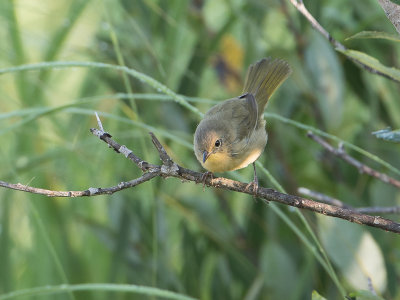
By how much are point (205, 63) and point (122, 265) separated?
3.27ft

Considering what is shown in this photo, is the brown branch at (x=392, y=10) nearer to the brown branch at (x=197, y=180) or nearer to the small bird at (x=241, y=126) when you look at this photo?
the brown branch at (x=197, y=180)

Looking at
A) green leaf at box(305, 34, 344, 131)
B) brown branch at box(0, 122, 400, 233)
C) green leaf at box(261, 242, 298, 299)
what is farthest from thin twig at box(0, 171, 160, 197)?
green leaf at box(305, 34, 344, 131)

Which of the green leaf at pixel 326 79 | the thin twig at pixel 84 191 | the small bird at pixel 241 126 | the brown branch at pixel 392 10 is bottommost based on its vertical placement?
the thin twig at pixel 84 191

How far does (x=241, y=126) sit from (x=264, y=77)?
220 mm

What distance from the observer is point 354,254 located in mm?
1826

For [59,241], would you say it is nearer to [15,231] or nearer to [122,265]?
[122,265]

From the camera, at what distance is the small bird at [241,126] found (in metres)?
2.00

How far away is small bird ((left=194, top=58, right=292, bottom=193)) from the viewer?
2.00 metres

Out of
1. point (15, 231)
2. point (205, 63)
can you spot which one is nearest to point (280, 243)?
point (205, 63)

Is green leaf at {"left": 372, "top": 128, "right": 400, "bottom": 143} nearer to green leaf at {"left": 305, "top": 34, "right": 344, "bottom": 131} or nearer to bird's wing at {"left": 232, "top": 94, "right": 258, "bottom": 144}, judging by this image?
bird's wing at {"left": 232, "top": 94, "right": 258, "bottom": 144}

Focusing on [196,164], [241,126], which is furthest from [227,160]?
[196,164]

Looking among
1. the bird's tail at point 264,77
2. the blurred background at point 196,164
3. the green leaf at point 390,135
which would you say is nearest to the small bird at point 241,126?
the bird's tail at point 264,77

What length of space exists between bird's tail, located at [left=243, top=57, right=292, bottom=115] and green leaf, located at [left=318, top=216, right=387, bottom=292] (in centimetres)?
62

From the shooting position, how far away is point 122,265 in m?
2.55
